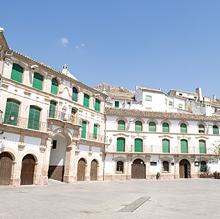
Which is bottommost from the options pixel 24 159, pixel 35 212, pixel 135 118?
pixel 35 212

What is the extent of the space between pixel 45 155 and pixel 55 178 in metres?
4.69

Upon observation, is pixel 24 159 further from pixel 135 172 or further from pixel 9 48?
pixel 135 172

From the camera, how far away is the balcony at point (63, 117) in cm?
2614

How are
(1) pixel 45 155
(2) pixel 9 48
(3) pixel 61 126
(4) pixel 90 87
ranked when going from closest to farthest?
(2) pixel 9 48 → (1) pixel 45 155 → (3) pixel 61 126 → (4) pixel 90 87

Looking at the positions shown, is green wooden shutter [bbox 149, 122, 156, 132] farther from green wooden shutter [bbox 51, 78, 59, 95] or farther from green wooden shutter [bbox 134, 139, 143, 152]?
green wooden shutter [bbox 51, 78, 59, 95]

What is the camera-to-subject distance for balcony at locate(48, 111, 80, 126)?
26141 millimetres

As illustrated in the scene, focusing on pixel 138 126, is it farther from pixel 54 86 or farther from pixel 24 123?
pixel 24 123

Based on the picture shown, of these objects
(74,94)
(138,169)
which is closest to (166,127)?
(138,169)

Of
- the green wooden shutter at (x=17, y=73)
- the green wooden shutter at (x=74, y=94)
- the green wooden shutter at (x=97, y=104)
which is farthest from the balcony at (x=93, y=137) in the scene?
the green wooden shutter at (x=17, y=73)

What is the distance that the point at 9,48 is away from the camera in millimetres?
22484

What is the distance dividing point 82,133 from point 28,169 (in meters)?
8.51

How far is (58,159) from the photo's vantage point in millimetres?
28359

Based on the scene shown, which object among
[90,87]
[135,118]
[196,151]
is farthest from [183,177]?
[90,87]

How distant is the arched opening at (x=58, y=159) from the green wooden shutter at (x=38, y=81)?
577 centimetres
